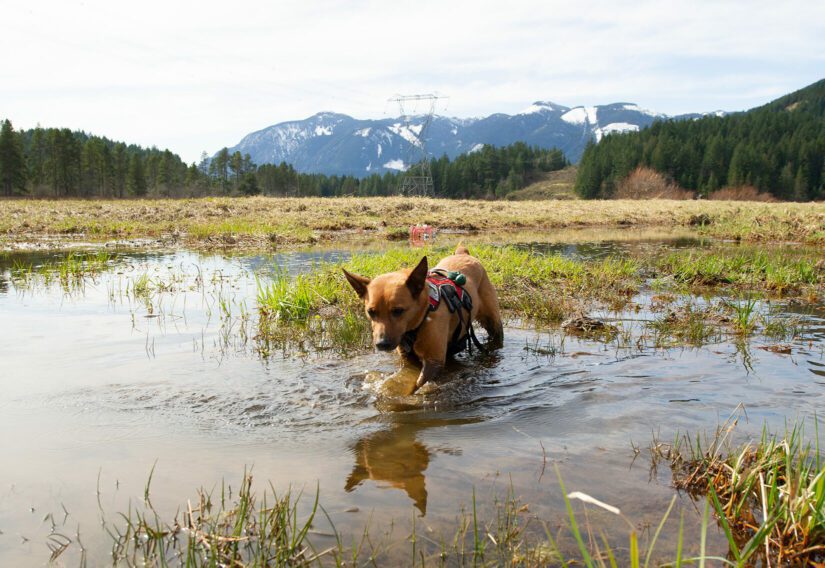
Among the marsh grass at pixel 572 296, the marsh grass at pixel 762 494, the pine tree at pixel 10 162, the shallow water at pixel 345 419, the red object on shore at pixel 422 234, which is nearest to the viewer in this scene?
the marsh grass at pixel 762 494

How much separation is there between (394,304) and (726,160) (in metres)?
120

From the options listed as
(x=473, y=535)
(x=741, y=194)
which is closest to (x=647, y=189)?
(x=741, y=194)

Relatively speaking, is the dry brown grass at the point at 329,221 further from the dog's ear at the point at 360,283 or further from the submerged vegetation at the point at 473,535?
the submerged vegetation at the point at 473,535

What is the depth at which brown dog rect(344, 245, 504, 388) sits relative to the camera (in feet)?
17.5

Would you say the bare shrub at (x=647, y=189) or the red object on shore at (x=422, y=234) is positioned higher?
the bare shrub at (x=647, y=189)

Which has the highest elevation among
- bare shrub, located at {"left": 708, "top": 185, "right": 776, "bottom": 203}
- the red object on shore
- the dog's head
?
bare shrub, located at {"left": 708, "top": 185, "right": 776, "bottom": 203}

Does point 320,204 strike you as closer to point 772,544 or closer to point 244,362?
point 244,362

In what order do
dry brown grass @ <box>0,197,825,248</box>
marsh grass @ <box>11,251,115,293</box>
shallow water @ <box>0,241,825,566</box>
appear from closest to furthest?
shallow water @ <box>0,241,825,566</box> → marsh grass @ <box>11,251,115,293</box> → dry brown grass @ <box>0,197,825,248</box>

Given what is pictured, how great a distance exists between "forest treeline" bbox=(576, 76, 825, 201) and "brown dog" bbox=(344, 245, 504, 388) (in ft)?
349

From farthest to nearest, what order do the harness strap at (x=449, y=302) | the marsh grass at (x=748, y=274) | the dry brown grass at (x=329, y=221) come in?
the dry brown grass at (x=329, y=221)
the marsh grass at (x=748, y=274)
the harness strap at (x=449, y=302)

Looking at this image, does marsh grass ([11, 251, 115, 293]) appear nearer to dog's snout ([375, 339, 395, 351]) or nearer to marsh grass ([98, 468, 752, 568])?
dog's snout ([375, 339, 395, 351])

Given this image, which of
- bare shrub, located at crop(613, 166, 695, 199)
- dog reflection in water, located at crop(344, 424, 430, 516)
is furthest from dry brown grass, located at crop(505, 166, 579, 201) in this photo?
dog reflection in water, located at crop(344, 424, 430, 516)

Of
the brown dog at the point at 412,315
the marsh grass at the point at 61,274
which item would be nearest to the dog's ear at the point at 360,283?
the brown dog at the point at 412,315

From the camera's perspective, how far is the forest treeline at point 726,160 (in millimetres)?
102562
